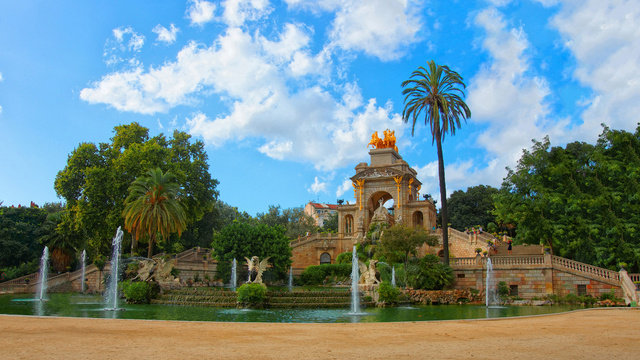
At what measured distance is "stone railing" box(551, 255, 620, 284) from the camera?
84.0 feet

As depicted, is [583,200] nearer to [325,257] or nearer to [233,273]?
[233,273]

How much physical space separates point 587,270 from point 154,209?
2789cm

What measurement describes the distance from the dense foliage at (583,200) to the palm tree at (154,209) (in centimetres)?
2291

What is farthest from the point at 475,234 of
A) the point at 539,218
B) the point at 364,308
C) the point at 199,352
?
the point at 199,352

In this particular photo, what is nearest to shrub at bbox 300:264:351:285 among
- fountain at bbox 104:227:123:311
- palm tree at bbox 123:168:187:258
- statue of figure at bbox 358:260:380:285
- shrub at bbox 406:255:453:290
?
palm tree at bbox 123:168:187:258

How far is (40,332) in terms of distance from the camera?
38.2 feet

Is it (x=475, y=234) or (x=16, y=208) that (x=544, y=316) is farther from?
(x=16, y=208)

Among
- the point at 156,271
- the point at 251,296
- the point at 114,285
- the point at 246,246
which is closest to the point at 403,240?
the point at 251,296

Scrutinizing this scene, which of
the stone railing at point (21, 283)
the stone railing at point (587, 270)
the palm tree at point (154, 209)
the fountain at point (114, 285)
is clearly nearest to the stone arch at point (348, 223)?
the palm tree at point (154, 209)

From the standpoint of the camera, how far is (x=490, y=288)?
94.4 feet

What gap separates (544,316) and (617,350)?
864 centimetres

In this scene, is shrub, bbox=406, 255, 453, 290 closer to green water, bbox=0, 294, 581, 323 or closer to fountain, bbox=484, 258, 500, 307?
fountain, bbox=484, 258, 500, 307

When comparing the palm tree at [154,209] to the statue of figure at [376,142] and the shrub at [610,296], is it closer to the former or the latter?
the shrub at [610,296]

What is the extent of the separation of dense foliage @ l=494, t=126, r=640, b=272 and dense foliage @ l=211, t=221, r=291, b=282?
1747 cm
